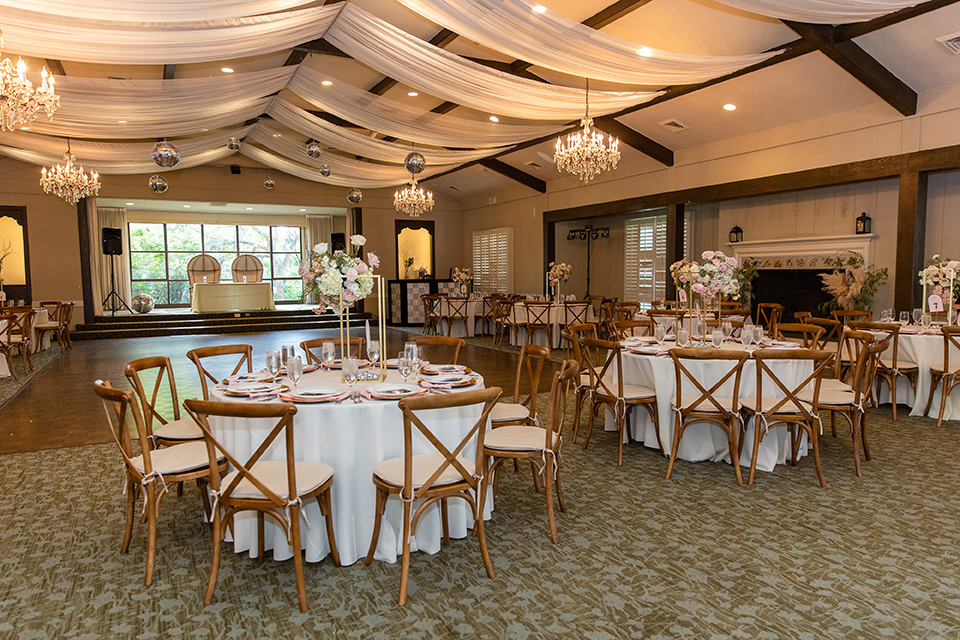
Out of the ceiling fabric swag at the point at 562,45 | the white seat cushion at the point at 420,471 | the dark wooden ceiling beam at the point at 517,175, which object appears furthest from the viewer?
the dark wooden ceiling beam at the point at 517,175

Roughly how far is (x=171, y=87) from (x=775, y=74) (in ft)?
23.6

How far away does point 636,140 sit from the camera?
10.3 meters

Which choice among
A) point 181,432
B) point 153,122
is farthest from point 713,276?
point 153,122

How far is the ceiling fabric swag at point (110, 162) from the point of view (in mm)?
9830

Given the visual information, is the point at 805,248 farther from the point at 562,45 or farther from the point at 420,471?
the point at 420,471

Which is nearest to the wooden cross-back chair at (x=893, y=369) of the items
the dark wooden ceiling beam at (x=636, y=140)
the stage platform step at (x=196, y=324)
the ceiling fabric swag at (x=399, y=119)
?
the ceiling fabric swag at (x=399, y=119)

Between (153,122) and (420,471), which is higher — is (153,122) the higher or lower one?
the higher one

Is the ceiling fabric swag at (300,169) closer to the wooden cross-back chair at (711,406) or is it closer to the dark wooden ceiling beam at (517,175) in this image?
the dark wooden ceiling beam at (517,175)

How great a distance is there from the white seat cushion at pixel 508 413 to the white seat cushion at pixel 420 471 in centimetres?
80

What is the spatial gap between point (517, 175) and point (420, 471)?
11.9 meters

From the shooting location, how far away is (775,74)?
7.44 m

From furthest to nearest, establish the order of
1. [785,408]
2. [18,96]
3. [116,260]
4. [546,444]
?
[116,260] < [18,96] < [785,408] < [546,444]

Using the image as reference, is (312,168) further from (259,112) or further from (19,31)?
(19,31)

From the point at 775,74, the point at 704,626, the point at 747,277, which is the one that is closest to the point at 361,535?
the point at 704,626
